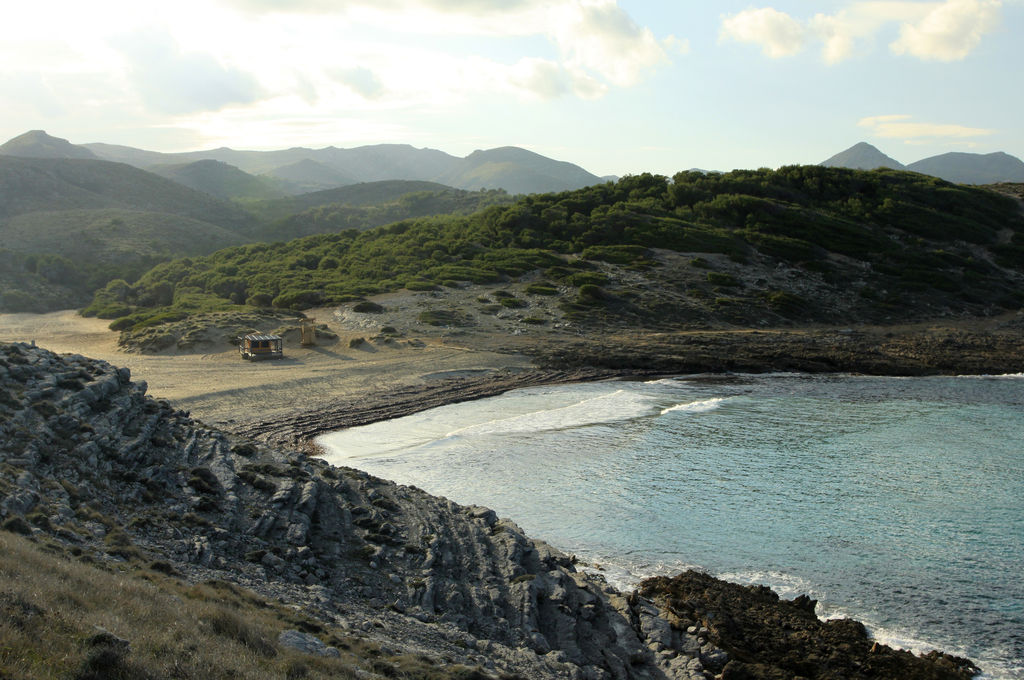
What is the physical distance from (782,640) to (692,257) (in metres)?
39.2

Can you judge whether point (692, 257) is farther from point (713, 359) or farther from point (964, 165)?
point (964, 165)

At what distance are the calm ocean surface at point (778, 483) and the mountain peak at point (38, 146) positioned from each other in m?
158

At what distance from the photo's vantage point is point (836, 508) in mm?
16234

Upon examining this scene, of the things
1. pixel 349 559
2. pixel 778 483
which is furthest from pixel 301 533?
pixel 778 483

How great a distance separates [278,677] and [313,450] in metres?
14.0

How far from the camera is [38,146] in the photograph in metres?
159

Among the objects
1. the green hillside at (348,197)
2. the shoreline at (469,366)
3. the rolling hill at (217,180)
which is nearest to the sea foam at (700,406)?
the shoreline at (469,366)

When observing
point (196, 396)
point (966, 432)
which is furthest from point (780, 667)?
point (196, 396)

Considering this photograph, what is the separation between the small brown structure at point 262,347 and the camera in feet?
103

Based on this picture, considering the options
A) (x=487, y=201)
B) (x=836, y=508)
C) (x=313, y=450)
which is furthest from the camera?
(x=487, y=201)

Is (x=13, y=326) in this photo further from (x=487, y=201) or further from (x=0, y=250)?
(x=487, y=201)

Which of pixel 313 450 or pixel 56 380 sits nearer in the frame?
pixel 56 380

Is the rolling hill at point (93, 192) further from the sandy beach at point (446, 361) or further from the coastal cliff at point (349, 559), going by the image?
the coastal cliff at point (349, 559)

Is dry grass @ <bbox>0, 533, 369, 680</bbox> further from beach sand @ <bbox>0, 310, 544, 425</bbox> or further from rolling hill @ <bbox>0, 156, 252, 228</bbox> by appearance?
rolling hill @ <bbox>0, 156, 252, 228</bbox>
